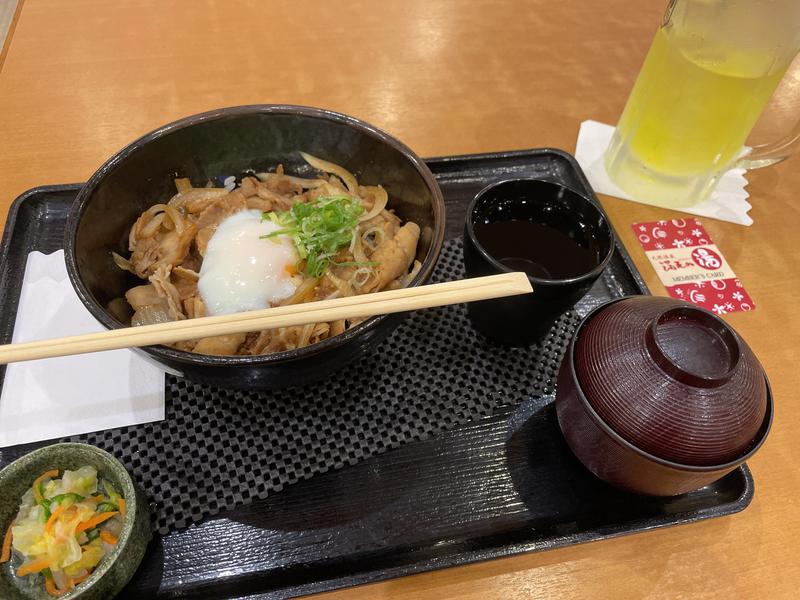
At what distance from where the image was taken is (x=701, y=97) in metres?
1.79

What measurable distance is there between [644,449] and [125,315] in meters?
1.31

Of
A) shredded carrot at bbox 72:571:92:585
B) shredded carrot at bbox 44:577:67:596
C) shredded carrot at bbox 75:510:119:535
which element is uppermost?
Answer: shredded carrot at bbox 75:510:119:535

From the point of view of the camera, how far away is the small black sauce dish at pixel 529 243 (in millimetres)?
1467

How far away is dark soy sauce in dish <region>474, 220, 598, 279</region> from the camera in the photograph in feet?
5.06

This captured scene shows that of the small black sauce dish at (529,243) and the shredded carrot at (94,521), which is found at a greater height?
the small black sauce dish at (529,243)

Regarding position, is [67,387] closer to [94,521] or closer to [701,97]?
[94,521]

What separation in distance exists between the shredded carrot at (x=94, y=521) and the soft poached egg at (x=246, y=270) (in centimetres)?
52

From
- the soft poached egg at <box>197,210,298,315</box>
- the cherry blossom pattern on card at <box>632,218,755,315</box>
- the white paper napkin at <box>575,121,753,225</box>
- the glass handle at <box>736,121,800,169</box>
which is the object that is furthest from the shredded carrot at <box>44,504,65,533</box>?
the glass handle at <box>736,121,800,169</box>

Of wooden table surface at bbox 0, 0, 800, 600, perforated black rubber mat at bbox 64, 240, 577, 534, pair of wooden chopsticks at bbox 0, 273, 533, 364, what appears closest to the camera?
Result: pair of wooden chopsticks at bbox 0, 273, 533, 364

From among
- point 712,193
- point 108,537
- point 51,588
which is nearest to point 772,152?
point 712,193

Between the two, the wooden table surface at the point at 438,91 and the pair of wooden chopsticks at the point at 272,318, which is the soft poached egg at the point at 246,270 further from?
the wooden table surface at the point at 438,91

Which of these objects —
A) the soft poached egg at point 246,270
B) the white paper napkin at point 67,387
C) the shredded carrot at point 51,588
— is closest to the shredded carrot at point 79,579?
the shredded carrot at point 51,588

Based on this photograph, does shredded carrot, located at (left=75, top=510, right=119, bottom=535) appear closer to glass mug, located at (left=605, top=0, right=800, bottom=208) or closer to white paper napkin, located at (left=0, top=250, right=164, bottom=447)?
white paper napkin, located at (left=0, top=250, right=164, bottom=447)

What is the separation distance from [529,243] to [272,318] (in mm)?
854
